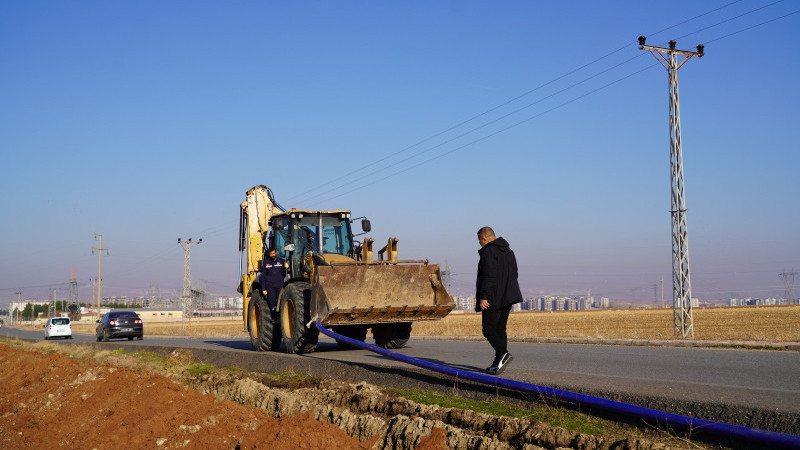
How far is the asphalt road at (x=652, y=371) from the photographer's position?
6.50 m

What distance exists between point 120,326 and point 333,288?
2510 centimetres

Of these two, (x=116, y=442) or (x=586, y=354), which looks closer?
(x=116, y=442)

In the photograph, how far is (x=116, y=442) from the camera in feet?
28.6

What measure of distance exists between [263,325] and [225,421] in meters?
7.75

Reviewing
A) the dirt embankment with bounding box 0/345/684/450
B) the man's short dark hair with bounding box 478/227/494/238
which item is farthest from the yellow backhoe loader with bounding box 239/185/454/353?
the man's short dark hair with bounding box 478/227/494/238

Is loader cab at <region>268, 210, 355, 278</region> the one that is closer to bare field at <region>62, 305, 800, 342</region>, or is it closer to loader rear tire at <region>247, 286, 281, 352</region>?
A: loader rear tire at <region>247, 286, 281, 352</region>

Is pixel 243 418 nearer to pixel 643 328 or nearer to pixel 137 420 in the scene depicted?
pixel 137 420

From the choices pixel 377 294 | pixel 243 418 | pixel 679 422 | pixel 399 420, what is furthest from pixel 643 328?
pixel 679 422

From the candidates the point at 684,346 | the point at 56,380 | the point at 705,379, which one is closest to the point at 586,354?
the point at 684,346

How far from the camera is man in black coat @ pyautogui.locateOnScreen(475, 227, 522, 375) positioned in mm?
8875

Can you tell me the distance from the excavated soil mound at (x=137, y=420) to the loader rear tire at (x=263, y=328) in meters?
3.30

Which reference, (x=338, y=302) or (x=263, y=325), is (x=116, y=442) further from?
(x=263, y=325)

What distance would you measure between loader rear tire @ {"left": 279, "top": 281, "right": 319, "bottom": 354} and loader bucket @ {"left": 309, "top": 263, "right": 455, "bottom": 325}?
70 centimetres

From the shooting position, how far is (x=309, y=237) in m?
16.1
